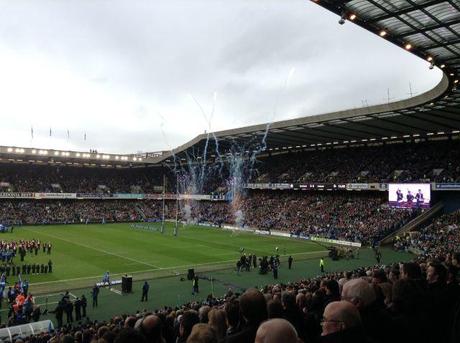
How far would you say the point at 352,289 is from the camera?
4.34 metres

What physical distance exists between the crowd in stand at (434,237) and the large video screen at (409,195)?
8.41 feet

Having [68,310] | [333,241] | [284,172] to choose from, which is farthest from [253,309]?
[284,172]

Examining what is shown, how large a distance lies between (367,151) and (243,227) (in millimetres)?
22100

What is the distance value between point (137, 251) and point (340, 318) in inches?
1502

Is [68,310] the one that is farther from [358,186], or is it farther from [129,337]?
[358,186]

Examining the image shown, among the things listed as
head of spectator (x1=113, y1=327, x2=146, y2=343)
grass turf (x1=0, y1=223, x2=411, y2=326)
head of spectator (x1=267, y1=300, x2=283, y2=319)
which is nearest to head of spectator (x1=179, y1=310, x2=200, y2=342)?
head of spectator (x1=267, y1=300, x2=283, y2=319)

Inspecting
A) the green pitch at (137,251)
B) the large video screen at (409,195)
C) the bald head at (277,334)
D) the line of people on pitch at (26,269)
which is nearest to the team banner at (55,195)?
the green pitch at (137,251)

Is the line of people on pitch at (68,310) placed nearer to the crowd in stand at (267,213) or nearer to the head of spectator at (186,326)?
the head of spectator at (186,326)

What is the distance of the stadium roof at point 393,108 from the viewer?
63.6ft

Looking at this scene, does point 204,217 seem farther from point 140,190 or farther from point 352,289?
point 352,289

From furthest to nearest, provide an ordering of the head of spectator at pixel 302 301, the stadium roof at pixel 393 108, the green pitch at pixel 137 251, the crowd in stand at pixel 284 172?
the crowd in stand at pixel 284 172 → the green pitch at pixel 137 251 → the stadium roof at pixel 393 108 → the head of spectator at pixel 302 301

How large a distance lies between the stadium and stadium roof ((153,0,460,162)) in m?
0.12

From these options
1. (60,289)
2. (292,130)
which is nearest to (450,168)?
(292,130)

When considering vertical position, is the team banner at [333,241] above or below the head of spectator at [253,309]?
below
